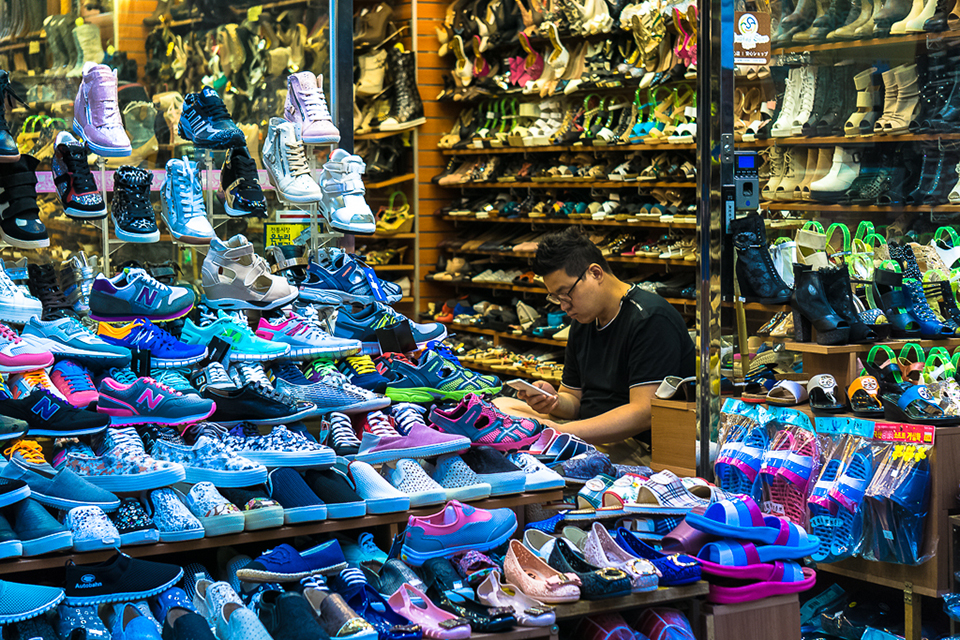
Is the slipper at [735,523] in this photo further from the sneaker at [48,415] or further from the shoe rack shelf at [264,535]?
the sneaker at [48,415]

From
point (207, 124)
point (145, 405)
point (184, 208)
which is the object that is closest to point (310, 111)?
point (207, 124)

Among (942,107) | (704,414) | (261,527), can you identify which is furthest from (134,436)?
(942,107)

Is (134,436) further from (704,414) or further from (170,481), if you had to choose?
(704,414)

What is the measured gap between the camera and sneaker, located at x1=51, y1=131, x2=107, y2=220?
9.50 ft

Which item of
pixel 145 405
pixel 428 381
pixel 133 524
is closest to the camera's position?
pixel 133 524

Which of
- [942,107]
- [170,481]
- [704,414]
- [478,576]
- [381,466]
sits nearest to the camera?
[478,576]

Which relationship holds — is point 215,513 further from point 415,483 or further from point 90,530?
point 415,483

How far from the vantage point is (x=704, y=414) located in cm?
285

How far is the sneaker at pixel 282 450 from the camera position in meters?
2.39

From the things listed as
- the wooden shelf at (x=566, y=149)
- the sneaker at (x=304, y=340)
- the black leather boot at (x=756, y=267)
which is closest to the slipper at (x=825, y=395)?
the black leather boot at (x=756, y=267)

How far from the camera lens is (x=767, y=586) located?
2221 mm

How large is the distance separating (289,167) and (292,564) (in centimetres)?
155

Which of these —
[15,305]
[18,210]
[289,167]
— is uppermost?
[289,167]

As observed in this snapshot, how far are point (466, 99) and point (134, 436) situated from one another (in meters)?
5.31
